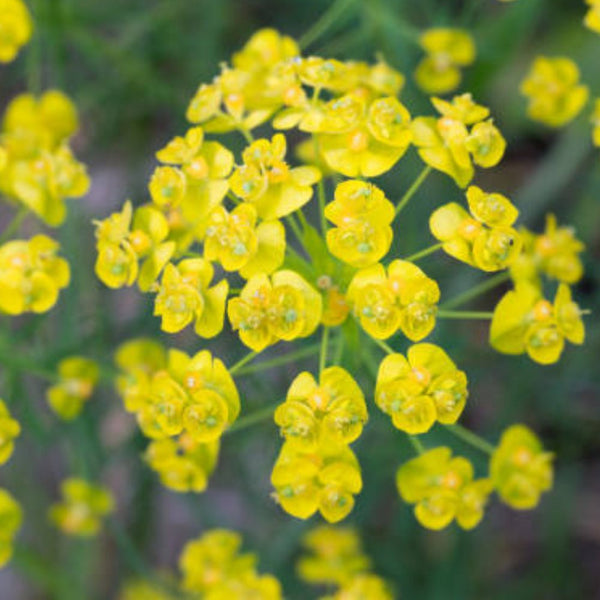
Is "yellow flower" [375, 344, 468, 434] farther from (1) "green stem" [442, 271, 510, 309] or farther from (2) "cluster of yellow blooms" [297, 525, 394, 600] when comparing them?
(2) "cluster of yellow blooms" [297, 525, 394, 600]

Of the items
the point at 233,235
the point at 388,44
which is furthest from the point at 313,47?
the point at 233,235

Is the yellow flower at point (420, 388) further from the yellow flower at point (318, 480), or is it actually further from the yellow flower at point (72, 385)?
the yellow flower at point (72, 385)

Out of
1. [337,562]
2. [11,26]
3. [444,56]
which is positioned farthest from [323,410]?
[11,26]

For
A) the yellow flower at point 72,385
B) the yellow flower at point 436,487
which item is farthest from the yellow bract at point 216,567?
the yellow flower at point 436,487

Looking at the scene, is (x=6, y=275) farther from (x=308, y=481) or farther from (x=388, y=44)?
(x=388, y=44)

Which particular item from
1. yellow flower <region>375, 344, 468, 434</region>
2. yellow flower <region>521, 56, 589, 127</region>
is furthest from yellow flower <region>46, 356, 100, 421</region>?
yellow flower <region>521, 56, 589, 127</region>

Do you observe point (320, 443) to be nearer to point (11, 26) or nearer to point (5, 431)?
point (5, 431)
